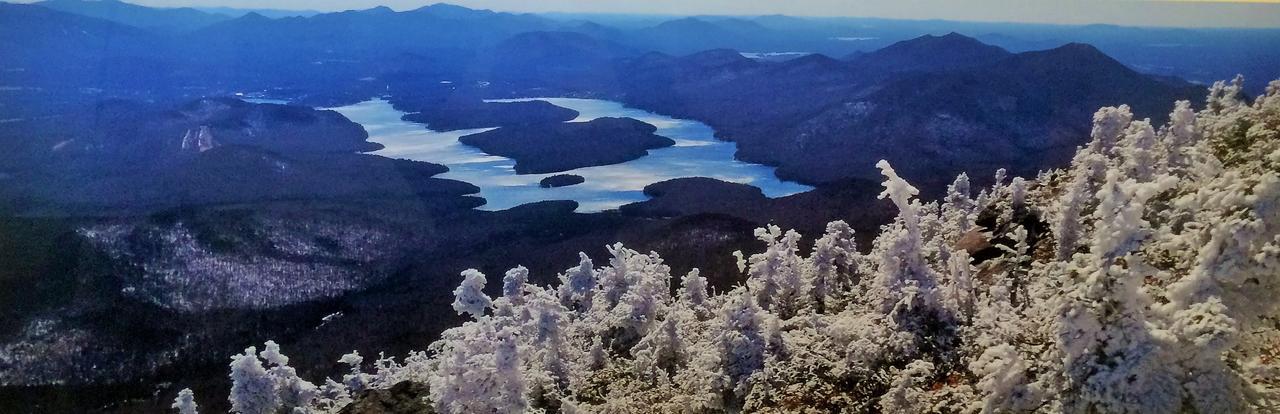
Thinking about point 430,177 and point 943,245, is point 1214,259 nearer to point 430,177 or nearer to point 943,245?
point 943,245

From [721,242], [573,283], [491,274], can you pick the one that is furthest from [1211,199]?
[491,274]

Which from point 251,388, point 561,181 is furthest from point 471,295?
point 561,181

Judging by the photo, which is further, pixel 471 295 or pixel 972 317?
pixel 471 295

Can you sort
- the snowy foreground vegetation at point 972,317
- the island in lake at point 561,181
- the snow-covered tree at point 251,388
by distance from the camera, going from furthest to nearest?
the island in lake at point 561,181
the snow-covered tree at point 251,388
the snowy foreground vegetation at point 972,317

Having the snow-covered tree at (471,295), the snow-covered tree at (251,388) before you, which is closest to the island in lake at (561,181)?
the snow-covered tree at (251,388)

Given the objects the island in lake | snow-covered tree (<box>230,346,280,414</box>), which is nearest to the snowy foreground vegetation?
snow-covered tree (<box>230,346,280,414</box>)

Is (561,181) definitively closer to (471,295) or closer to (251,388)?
(251,388)

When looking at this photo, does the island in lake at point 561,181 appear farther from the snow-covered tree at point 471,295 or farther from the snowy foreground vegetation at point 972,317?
the snow-covered tree at point 471,295

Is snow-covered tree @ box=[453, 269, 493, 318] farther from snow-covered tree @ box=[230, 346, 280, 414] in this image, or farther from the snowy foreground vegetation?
snow-covered tree @ box=[230, 346, 280, 414]

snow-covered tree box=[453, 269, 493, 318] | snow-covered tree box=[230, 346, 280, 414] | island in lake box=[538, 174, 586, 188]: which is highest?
snow-covered tree box=[453, 269, 493, 318]
